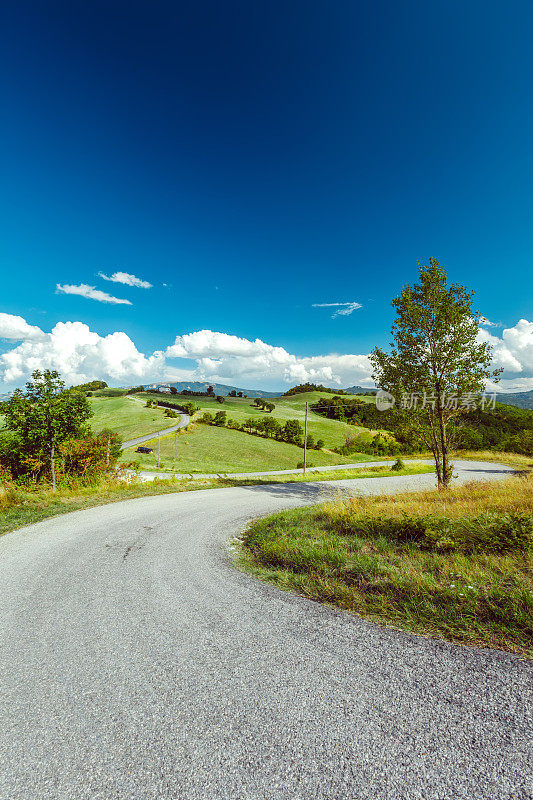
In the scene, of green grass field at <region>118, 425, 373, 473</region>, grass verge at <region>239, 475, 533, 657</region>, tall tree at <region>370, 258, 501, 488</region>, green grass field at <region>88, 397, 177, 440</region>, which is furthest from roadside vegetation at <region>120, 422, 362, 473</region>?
grass verge at <region>239, 475, 533, 657</region>

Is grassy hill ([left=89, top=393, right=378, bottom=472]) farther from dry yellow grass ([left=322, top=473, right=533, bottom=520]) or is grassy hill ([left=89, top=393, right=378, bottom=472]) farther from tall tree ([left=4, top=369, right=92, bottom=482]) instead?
dry yellow grass ([left=322, top=473, right=533, bottom=520])

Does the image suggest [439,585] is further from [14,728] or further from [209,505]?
[209,505]

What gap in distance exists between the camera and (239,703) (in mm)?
2975

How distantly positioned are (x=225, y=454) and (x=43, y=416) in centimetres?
3826

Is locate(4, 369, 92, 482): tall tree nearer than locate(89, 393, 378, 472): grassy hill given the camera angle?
Yes

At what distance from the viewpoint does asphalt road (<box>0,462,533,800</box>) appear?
2268 mm

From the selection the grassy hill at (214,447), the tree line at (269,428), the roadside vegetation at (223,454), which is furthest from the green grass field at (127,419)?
the tree line at (269,428)

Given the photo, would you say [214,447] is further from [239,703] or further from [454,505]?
[239,703]

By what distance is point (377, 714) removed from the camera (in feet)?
9.10

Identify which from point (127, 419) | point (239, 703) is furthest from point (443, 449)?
point (127, 419)

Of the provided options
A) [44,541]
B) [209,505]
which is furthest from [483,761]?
[209,505]

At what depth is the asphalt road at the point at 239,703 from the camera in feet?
7.44

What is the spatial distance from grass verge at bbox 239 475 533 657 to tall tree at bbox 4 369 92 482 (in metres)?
12.5

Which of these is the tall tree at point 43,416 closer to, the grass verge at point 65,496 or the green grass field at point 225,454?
the grass verge at point 65,496
